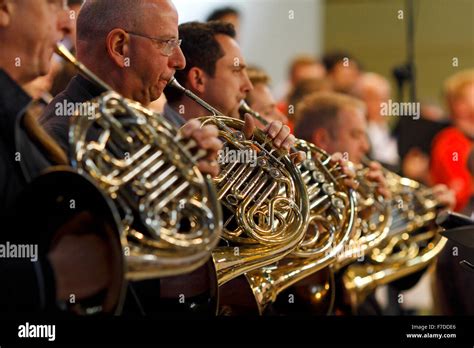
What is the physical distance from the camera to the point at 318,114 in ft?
17.2

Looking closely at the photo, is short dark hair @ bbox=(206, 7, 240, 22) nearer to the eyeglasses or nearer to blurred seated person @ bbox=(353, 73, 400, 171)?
the eyeglasses

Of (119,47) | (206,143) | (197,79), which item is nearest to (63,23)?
(119,47)

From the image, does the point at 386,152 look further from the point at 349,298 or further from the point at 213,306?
the point at 213,306

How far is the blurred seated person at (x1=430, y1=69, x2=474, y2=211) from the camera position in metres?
6.33

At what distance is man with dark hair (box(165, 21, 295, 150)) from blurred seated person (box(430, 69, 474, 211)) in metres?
2.30

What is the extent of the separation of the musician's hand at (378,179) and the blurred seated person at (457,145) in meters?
1.27

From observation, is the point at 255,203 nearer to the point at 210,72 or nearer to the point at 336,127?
the point at 210,72

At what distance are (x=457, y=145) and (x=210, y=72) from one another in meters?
2.77

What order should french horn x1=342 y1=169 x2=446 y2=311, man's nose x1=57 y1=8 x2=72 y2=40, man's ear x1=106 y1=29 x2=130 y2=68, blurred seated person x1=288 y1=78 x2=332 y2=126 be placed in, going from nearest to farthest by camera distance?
man's nose x1=57 y1=8 x2=72 y2=40, man's ear x1=106 y1=29 x2=130 y2=68, french horn x1=342 y1=169 x2=446 y2=311, blurred seated person x1=288 y1=78 x2=332 y2=126

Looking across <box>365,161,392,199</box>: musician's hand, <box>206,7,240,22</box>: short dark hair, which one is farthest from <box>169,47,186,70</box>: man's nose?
<box>365,161,392,199</box>: musician's hand

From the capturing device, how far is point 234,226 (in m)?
3.85

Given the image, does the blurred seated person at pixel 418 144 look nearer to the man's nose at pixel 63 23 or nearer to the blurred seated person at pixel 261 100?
the blurred seated person at pixel 261 100

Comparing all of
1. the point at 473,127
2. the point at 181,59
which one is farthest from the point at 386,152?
the point at 181,59

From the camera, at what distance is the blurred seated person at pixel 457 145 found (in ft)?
20.8
